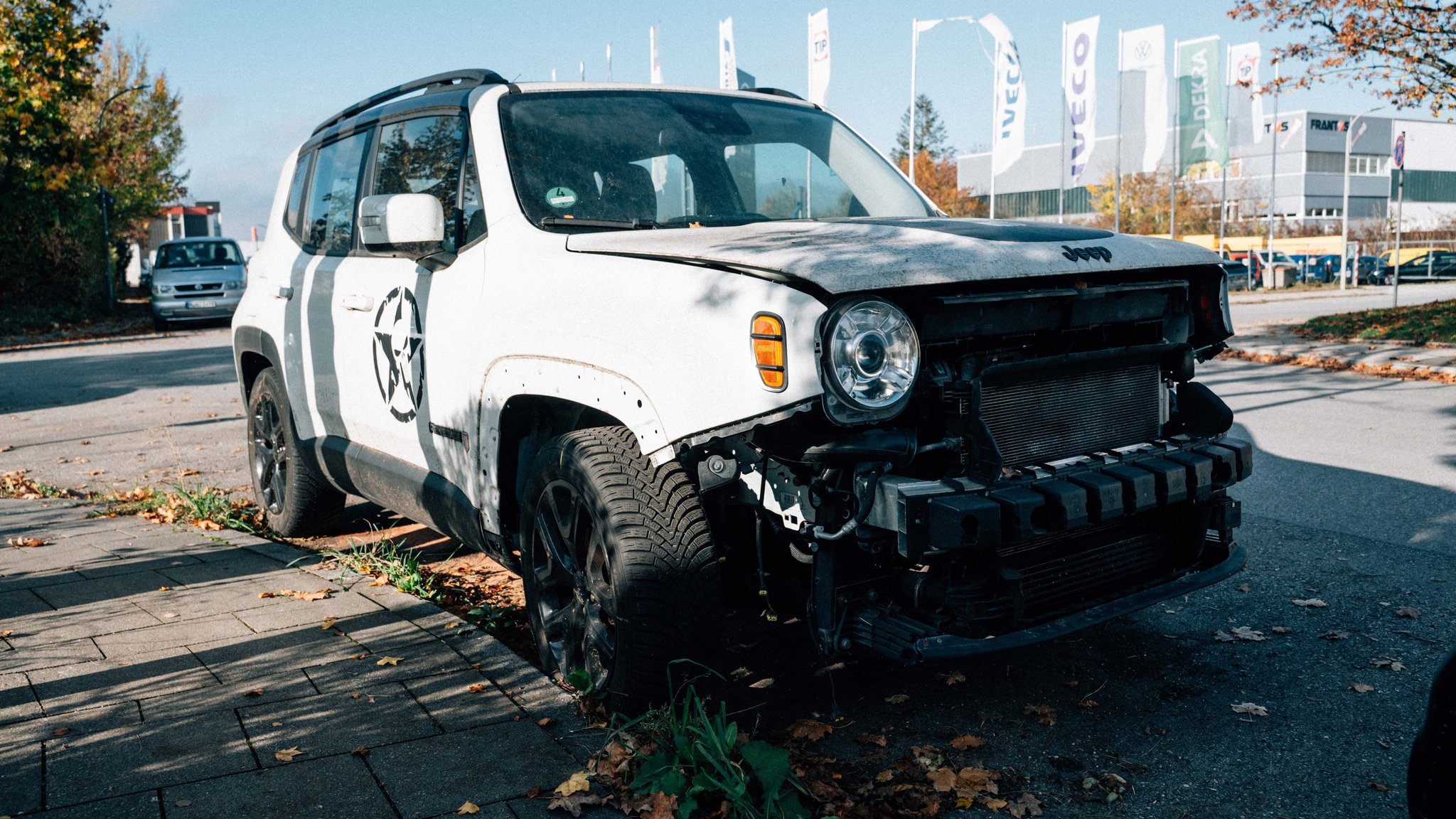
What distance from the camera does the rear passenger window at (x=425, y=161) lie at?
14.5ft

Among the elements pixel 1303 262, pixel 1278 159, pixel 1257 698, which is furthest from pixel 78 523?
pixel 1278 159

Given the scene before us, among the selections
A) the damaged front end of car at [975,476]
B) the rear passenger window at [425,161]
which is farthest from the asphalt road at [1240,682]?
the rear passenger window at [425,161]

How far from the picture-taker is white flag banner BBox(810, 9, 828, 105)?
2927 centimetres

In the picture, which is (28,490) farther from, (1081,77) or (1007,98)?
(1081,77)

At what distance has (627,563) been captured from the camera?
328 cm

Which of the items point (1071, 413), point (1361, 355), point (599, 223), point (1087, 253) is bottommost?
point (1361, 355)

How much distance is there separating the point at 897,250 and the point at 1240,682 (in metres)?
2.03

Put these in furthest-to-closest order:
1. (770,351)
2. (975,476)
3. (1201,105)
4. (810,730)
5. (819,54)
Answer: (1201,105), (819,54), (810,730), (975,476), (770,351)

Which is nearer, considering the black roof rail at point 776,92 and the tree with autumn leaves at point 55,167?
the black roof rail at point 776,92

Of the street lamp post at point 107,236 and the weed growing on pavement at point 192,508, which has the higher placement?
the street lamp post at point 107,236

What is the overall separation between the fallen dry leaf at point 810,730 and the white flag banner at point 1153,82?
103 ft

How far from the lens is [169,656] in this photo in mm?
4145

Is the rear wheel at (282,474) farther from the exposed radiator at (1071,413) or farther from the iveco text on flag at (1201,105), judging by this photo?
the iveco text on flag at (1201,105)

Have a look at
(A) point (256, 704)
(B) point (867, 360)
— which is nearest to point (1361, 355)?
(B) point (867, 360)
